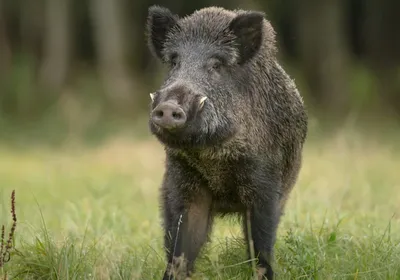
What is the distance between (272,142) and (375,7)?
20.8m

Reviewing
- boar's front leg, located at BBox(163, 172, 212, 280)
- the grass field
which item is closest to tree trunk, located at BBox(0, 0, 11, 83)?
the grass field

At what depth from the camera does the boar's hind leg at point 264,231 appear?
17.5 ft

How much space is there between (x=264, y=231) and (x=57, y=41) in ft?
A: 59.7

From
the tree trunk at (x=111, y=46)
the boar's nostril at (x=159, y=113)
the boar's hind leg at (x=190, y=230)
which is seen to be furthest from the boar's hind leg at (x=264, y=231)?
the tree trunk at (x=111, y=46)

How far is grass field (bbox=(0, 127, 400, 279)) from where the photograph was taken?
17.0 feet

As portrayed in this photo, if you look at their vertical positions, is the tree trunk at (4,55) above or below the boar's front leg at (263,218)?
above

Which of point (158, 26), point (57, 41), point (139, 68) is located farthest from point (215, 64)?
point (139, 68)

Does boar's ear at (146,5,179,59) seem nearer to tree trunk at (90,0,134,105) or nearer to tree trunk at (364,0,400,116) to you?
tree trunk at (90,0,134,105)

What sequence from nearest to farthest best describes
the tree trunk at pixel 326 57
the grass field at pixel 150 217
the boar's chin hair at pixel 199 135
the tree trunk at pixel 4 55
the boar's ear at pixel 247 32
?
1. the boar's chin hair at pixel 199 135
2. the grass field at pixel 150 217
3. the boar's ear at pixel 247 32
4. the tree trunk at pixel 326 57
5. the tree trunk at pixel 4 55

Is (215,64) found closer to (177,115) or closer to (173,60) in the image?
(173,60)

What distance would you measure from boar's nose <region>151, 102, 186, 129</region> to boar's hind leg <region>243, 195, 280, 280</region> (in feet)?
2.86

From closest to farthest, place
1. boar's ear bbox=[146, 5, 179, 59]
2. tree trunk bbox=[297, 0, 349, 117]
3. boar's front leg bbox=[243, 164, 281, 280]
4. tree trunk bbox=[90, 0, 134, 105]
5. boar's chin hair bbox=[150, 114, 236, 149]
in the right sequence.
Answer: boar's chin hair bbox=[150, 114, 236, 149]
boar's front leg bbox=[243, 164, 281, 280]
boar's ear bbox=[146, 5, 179, 59]
tree trunk bbox=[297, 0, 349, 117]
tree trunk bbox=[90, 0, 134, 105]

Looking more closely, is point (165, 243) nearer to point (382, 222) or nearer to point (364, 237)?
point (364, 237)

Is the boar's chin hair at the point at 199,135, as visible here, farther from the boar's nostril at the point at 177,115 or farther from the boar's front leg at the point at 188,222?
the boar's front leg at the point at 188,222
